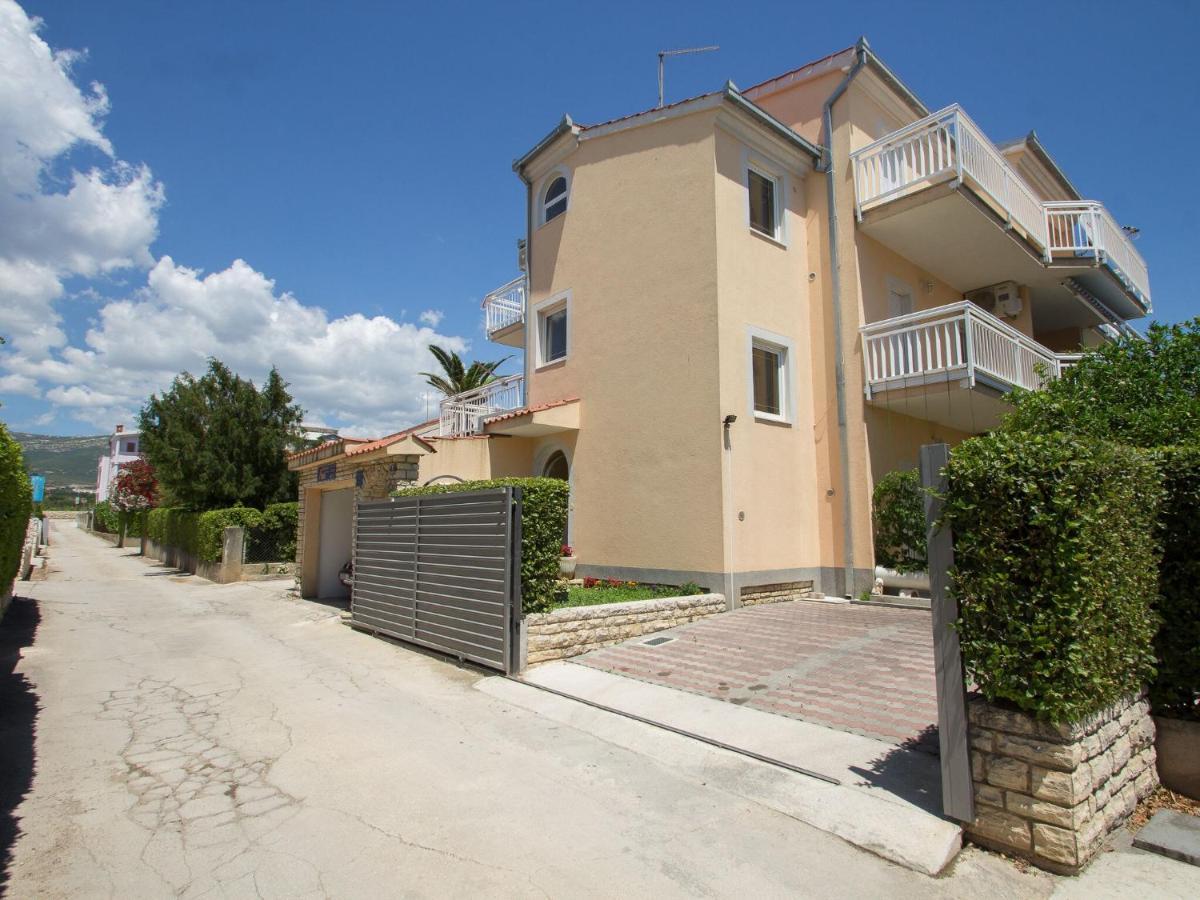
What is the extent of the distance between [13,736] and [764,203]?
13.1 m

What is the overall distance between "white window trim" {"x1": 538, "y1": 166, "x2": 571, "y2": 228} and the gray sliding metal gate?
7.63m

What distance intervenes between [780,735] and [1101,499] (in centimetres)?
297

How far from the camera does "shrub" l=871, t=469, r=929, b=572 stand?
11094 millimetres

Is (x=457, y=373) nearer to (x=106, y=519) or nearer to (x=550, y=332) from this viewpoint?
(x=550, y=332)

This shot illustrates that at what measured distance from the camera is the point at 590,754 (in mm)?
5375

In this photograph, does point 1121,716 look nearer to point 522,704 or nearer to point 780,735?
point 780,735

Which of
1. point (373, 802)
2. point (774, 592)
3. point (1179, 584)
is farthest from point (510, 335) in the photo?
point (1179, 584)

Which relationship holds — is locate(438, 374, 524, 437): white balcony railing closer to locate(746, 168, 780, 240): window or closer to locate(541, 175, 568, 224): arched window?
locate(541, 175, 568, 224): arched window

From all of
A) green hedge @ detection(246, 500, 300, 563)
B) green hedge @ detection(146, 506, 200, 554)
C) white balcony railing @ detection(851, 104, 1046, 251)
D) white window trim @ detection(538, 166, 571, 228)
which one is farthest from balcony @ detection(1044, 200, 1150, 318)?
green hedge @ detection(146, 506, 200, 554)

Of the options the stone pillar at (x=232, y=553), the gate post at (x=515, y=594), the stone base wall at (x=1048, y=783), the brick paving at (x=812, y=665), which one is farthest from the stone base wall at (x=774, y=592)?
the stone pillar at (x=232, y=553)

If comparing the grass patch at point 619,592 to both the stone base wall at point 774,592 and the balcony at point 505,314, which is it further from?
the balcony at point 505,314

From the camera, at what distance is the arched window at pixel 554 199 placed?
14797 mm

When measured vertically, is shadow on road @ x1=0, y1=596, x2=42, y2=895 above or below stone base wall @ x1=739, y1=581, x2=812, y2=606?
below

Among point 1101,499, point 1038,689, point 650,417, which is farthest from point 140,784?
point 650,417
